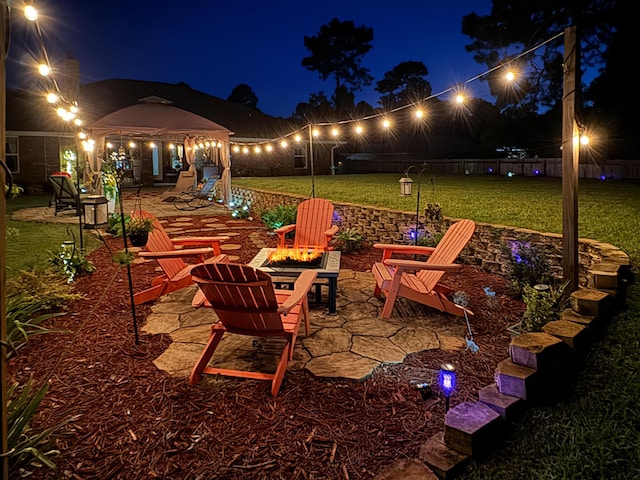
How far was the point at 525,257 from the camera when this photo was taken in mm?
5227

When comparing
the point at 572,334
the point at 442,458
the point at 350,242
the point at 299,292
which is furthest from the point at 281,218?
the point at 442,458

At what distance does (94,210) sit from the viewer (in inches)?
400

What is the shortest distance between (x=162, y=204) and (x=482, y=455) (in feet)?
45.8

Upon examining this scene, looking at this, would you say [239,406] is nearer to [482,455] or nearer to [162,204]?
[482,455]

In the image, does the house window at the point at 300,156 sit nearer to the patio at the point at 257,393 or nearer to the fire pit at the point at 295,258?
the fire pit at the point at 295,258

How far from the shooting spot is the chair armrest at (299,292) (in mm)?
3224

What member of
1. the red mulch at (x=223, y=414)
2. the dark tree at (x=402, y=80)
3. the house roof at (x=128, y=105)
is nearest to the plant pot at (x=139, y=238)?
the red mulch at (x=223, y=414)

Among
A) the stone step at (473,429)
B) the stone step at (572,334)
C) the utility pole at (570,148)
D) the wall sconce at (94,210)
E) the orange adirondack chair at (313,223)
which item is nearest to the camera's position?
the stone step at (473,429)

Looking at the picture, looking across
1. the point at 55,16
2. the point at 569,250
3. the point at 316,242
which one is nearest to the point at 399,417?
the point at 569,250

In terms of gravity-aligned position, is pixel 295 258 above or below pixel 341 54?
below

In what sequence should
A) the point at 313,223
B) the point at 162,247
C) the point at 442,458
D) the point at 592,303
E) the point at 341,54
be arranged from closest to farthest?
the point at 442,458
the point at 592,303
the point at 162,247
the point at 313,223
the point at 341,54

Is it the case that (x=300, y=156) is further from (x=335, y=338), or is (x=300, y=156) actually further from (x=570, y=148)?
(x=335, y=338)

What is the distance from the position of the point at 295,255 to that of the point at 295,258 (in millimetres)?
159

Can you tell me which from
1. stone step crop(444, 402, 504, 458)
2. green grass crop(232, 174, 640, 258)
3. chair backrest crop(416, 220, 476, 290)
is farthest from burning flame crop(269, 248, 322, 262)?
stone step crop(444, 402, 504, 458)
